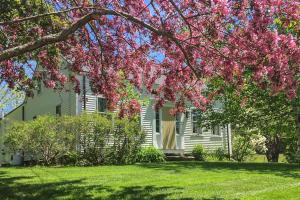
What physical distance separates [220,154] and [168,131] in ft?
12.0

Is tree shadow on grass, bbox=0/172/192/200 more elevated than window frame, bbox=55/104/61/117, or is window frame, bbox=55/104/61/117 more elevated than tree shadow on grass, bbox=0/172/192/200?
window frame, bbox=55/104/61/117

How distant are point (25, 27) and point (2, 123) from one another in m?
15.8

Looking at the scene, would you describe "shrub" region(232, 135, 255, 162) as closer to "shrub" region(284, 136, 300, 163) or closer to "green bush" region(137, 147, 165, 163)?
"shrub" region(284, 136, 300, 163)

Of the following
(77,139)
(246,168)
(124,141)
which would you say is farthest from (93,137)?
(246,168)

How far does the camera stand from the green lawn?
9.38 m

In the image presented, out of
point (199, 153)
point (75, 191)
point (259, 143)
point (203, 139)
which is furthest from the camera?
point (259, 143)

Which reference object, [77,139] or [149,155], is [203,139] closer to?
[149,155]

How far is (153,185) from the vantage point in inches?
429

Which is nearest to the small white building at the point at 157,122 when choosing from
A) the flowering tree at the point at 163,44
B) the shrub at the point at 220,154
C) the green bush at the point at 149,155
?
the shrub at the point at 220,154

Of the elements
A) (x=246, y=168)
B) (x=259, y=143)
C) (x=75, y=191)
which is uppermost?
(x=259, y=143)

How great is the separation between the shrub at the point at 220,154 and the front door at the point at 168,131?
109 inches

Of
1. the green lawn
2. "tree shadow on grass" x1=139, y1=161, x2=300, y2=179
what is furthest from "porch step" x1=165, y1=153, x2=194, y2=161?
the green lawn

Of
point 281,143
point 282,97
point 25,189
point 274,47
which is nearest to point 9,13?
point 25,189

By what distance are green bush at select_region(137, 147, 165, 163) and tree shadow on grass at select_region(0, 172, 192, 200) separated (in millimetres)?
9291
